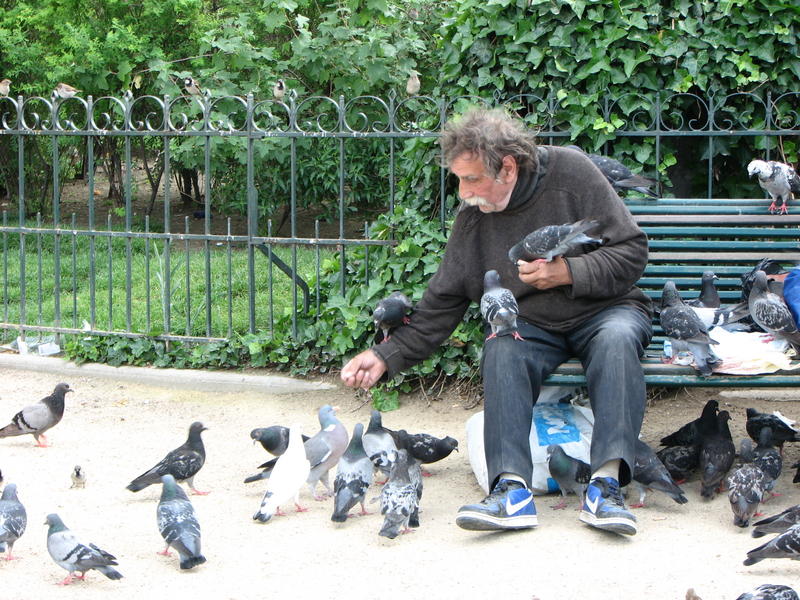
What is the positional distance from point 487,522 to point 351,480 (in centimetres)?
70

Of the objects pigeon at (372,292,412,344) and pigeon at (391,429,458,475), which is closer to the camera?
pigeon at (372,292,412,344)

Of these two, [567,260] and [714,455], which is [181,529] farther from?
[714,455]

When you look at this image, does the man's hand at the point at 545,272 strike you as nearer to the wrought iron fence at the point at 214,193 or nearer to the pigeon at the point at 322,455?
the pigeon at the point at 322,455

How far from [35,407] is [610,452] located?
3225 millimetres

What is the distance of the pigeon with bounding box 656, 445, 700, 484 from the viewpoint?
5031mm

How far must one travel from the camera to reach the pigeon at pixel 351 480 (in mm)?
4648

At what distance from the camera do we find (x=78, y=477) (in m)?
5.19

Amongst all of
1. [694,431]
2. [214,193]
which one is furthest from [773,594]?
[214,193]

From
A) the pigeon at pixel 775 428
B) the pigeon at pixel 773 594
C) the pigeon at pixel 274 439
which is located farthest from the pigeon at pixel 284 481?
the pigeon at pixel 775 428

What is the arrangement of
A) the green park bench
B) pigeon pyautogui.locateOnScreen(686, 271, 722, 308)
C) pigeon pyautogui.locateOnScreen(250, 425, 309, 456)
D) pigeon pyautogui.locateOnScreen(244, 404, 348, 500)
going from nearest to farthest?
pigeon pyautogui.locateOnScreen(244, 404, 348, 500), pigeon pyautogui.locateOnScreen(250, 425, 309, 456), pigeon pyautogui.locateOnScreen(686, 271, 722, 308), the green park bench

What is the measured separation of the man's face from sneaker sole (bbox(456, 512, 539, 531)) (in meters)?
1.43

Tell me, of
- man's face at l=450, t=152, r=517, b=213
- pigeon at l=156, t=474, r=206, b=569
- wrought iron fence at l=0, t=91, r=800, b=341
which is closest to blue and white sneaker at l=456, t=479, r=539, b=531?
pigeon at l=156, t=474, r=206, b=569

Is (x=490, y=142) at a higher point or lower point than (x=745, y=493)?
higher

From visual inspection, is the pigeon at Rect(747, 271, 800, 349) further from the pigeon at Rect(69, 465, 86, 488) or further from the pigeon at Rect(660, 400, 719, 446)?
the pigeon at Rect(69, 465, 86, 488)
